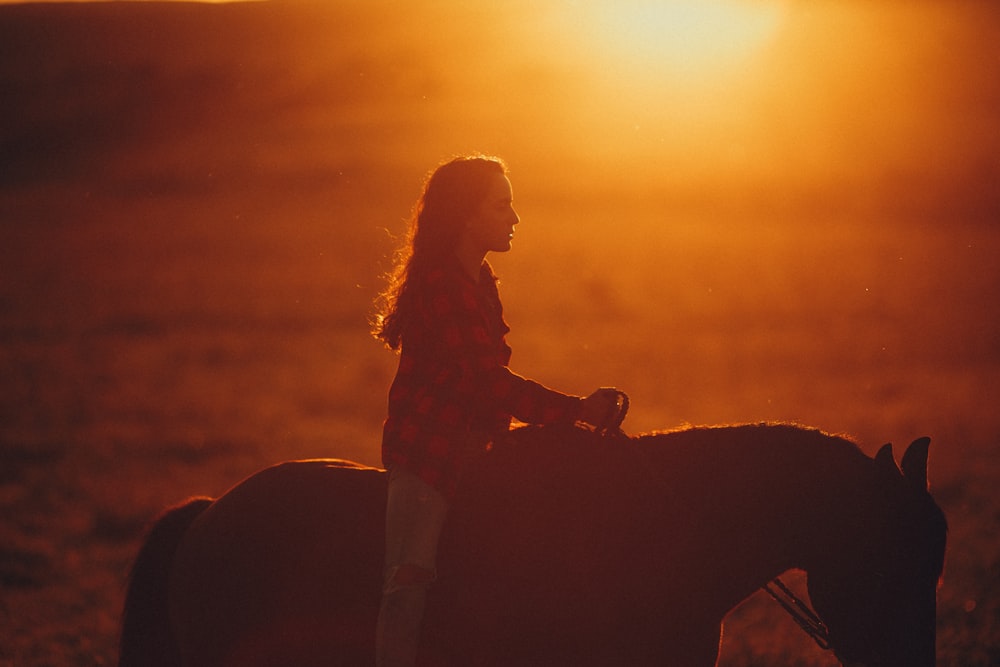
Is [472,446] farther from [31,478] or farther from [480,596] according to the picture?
[31,478]

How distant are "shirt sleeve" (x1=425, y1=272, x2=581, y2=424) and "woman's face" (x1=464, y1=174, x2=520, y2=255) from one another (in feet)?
0.63

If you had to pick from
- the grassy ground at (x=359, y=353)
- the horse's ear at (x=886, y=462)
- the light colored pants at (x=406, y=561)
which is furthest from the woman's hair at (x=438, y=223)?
the grassy ground at (x=359, y=353)

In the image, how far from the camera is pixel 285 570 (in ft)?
14.0

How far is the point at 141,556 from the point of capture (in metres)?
4.69

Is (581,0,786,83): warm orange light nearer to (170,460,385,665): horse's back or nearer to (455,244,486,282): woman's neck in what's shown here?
(455,244,486,282): woman's neck

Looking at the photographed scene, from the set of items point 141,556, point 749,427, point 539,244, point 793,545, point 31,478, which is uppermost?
point 539,244

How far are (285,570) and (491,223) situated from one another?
57.3 inches

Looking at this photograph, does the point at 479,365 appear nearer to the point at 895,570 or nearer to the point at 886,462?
the point at 886,462

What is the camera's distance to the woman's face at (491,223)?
414 cm

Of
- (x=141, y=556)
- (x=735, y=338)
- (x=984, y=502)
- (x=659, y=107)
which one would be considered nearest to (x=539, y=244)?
(x=659, y=107)

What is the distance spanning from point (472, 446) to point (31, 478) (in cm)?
1409

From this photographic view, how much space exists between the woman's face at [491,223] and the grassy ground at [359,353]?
14.4 feet

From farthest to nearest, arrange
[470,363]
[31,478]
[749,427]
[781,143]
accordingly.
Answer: [781,143]
[31,478]
[749,427]
[470,363]

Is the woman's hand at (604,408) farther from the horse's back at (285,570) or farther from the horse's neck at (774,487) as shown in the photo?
the horse's back at (285,570)
